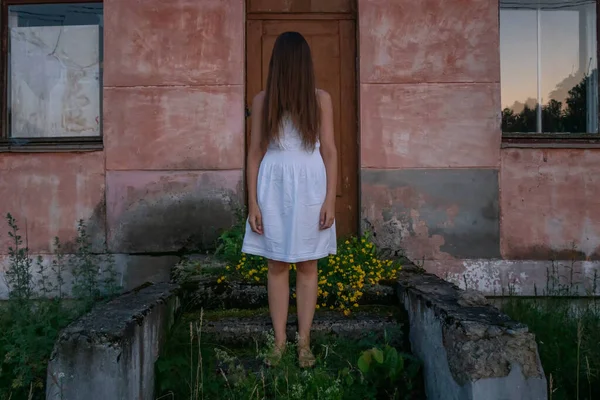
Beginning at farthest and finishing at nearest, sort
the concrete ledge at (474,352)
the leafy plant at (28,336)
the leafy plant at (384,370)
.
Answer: the leafy plant at (28,336) → the leafy plant at (384,370) → the concrete ledge at (474,352)

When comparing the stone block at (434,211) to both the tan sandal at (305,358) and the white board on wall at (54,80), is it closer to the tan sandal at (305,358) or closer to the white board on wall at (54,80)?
the tan sandal at (305,358)

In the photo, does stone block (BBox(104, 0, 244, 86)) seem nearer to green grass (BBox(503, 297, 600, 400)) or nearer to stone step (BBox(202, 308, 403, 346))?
stone step (BBox(202, 308, 403, 346))

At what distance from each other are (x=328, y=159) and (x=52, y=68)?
3.81 m

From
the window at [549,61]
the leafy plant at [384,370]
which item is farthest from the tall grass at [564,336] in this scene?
the window at [549,61]

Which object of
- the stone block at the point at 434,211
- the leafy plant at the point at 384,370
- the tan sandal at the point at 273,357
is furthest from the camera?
the stone block at the point at 434,211

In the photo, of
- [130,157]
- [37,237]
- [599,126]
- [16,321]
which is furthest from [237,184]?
[599,126]

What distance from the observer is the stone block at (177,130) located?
558 cm

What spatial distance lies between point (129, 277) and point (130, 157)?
1.09 meters

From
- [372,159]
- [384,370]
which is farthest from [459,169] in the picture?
[384,370]

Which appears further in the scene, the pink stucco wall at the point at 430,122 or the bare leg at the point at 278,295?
the pink stucco wall at the point at 430,122

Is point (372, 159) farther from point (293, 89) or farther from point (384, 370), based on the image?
point (384, 370)

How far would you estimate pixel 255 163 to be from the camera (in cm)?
346

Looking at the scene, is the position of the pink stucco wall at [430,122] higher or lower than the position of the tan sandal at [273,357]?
higher

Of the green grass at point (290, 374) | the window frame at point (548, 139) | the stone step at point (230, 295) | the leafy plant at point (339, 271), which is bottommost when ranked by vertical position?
the green grass at point (290, 374)
